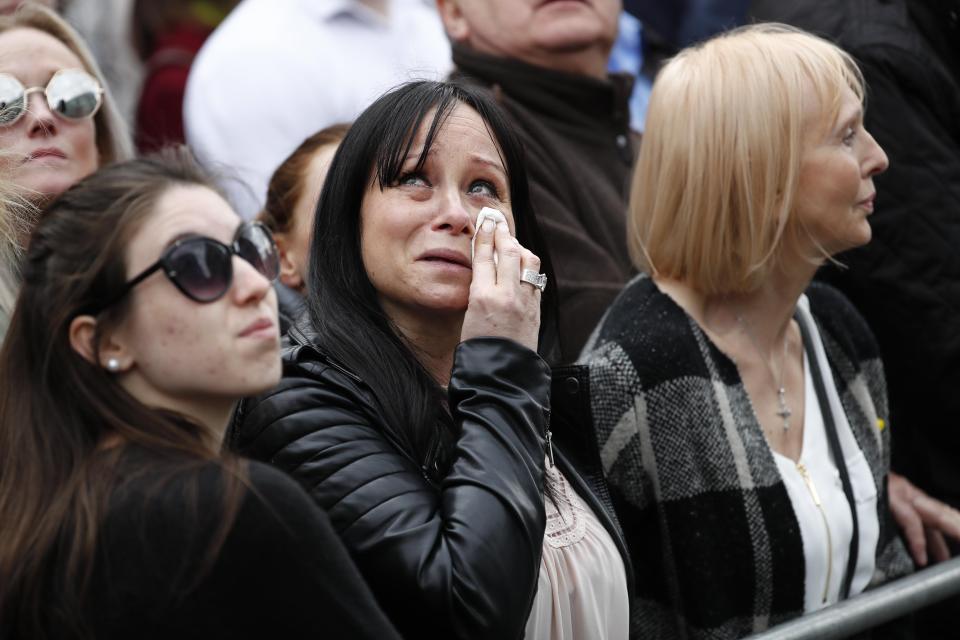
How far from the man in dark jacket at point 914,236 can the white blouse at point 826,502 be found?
0.40 m

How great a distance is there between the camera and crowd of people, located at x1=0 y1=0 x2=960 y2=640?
1858 millimetres

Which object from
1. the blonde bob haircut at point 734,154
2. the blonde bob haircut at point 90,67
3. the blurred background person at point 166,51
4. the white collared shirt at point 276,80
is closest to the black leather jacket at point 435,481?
the blonde bob haircut at point 734,154

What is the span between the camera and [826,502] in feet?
10.4

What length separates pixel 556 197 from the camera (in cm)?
386

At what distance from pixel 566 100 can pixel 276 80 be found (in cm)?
93

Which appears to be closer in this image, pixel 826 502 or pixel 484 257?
pixel 484 257

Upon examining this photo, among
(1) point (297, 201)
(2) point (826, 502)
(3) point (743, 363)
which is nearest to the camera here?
(2) point (826, 502)

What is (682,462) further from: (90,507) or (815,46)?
(90,507)

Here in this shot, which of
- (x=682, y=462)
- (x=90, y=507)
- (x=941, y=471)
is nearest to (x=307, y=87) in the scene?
(x=682, y=462)

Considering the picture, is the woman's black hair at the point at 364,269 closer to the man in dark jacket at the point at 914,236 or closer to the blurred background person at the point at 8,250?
the blurred background person at the point at 8,250

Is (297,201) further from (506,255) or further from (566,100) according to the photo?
(506,255)

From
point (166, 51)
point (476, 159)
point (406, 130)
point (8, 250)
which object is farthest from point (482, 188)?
point (166, 51)

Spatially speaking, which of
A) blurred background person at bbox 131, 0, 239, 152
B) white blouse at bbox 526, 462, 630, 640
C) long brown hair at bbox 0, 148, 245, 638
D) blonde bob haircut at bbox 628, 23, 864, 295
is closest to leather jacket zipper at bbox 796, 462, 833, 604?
blonde bob haircut at bbox 628, 23, 864, 295

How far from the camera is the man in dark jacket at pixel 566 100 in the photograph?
12.6 ft
